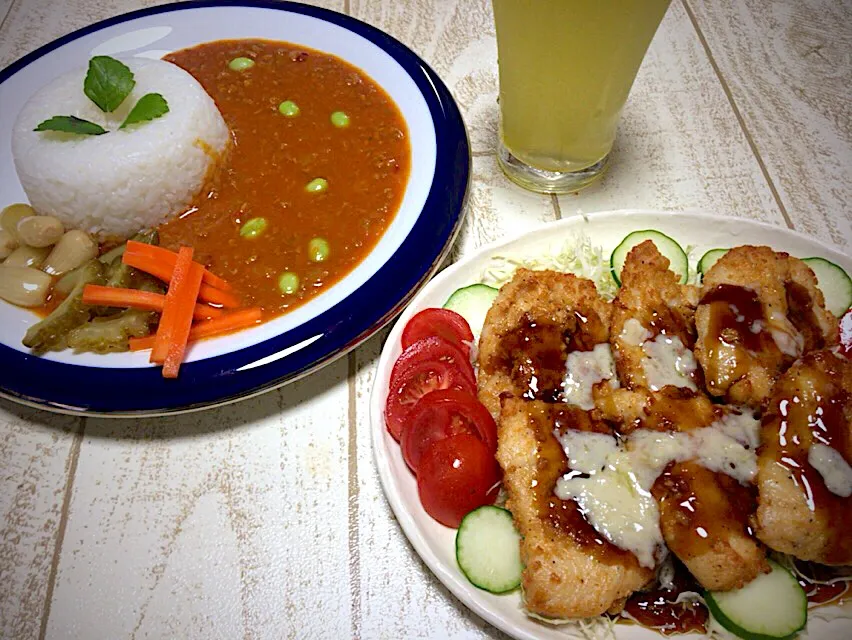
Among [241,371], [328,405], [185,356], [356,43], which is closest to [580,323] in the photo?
[328,405]

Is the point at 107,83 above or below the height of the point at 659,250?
above

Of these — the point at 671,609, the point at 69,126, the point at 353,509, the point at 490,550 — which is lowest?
the point at 353,509

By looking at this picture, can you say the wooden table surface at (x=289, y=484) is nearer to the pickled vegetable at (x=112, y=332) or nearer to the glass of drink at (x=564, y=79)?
the glass of drink at (x=564, y=79)

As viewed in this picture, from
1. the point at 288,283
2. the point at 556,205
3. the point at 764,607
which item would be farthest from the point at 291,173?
the point at 764,607

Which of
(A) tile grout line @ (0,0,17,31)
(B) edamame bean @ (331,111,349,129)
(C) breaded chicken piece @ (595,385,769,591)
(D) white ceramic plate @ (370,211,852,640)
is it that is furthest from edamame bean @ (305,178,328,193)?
(A) tile grout line @ (0,0,17,31)

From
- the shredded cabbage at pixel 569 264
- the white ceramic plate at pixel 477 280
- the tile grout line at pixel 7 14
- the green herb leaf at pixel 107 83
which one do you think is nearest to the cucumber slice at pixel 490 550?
the white ceramic plate at pixel 477 280

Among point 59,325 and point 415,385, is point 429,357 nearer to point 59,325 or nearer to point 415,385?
point 415,385

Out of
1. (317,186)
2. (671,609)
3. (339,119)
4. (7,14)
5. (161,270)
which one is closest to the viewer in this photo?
(671,609)

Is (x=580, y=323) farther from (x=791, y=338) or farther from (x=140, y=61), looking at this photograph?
(x=140, y=61)
